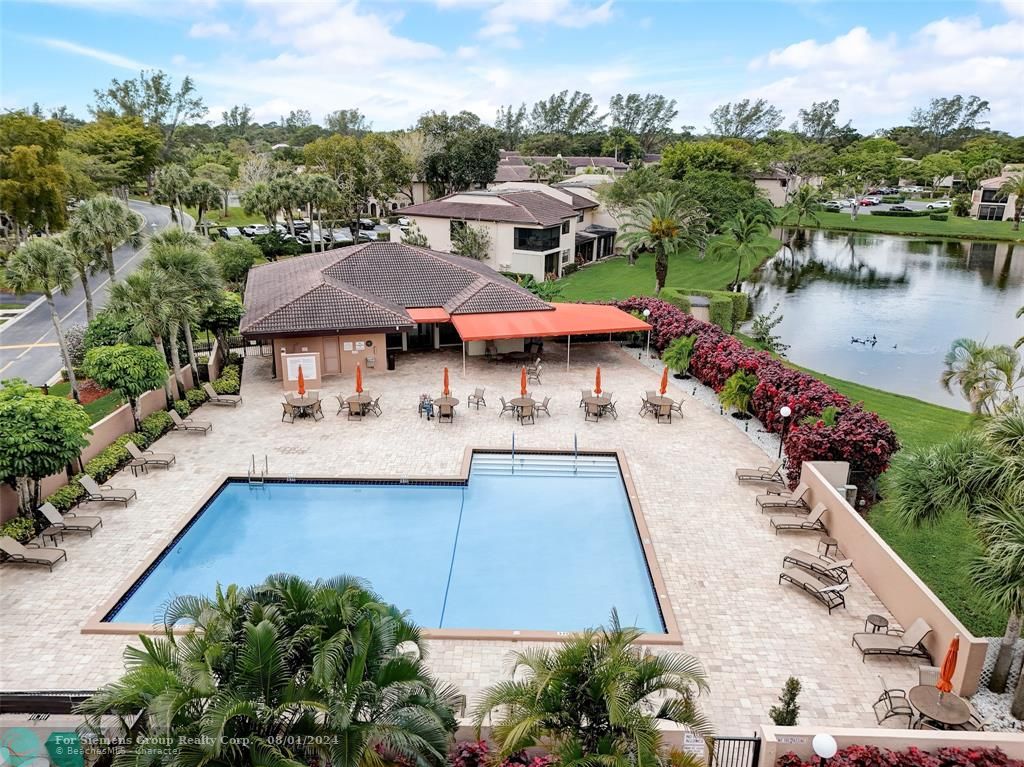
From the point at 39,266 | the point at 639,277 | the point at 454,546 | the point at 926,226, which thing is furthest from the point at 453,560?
the point at 926,226

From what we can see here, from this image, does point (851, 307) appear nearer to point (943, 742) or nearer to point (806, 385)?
point (806, 385)

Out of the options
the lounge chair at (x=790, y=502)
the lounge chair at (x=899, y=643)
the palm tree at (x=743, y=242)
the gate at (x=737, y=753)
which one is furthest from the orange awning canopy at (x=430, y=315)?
the palm tree at (x=743, y=242)

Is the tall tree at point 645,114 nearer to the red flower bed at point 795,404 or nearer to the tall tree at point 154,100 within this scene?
the tall tree at point 154,100

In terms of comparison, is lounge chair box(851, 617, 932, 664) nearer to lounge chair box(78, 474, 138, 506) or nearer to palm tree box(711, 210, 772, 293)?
lounge chair box(78, 474, 138, 506)

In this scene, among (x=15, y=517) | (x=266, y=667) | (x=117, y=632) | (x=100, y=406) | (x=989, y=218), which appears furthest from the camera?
(x=989, y=218)

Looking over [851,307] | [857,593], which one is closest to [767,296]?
[851,307]

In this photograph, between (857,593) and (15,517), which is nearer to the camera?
(857,593)

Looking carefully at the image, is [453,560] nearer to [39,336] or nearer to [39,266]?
[39,266]
